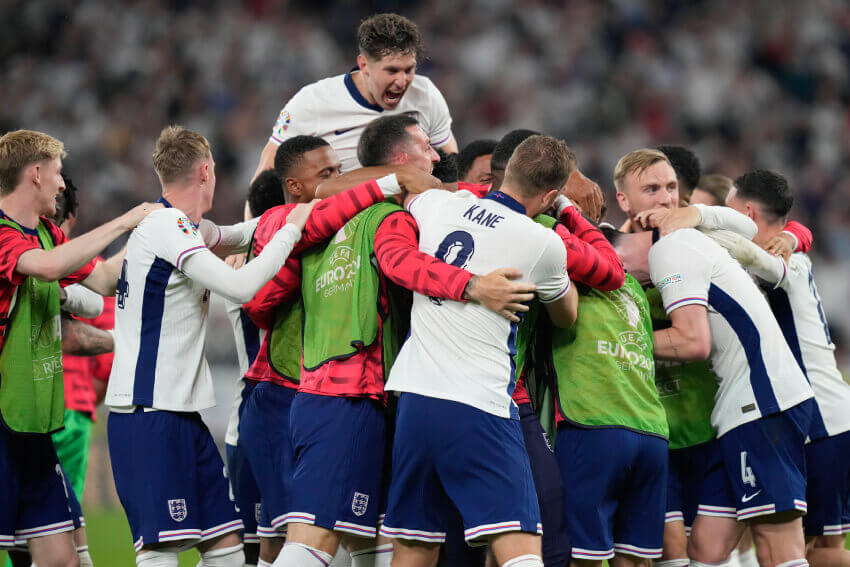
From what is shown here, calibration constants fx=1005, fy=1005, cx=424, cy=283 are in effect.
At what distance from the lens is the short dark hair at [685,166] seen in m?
6.41

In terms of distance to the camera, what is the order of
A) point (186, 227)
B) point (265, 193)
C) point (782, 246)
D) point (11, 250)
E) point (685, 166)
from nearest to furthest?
point (186, 227) → point (11, 250) → point (782, 246) → point (265, 193) → point (685, 166)

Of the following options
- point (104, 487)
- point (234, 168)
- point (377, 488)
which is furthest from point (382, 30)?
point (234, 168)

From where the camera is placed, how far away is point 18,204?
5090 mm

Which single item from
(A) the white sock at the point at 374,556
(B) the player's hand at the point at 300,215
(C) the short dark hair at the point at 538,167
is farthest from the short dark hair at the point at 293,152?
(A) the white sock at the point at 374,556

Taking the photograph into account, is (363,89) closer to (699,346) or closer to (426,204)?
(426,204)

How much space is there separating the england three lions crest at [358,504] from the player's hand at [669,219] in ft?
6.97

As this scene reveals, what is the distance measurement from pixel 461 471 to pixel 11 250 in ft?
7.91

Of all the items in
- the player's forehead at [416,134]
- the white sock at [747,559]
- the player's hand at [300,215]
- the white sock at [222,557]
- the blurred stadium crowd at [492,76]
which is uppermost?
the blurred stadium crowd at [492,76]

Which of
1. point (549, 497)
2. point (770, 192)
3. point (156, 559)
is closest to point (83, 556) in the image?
point (156, 559)

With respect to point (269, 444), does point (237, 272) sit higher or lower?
higher

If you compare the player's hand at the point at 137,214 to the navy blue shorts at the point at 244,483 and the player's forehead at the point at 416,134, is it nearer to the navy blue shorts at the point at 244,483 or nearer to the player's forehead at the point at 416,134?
the navy blue shorts at the point at 244,483

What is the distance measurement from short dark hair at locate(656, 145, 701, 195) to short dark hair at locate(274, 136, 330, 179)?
7.67 ft

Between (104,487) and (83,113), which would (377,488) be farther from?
(83,113)

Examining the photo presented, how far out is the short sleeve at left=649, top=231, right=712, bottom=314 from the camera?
5.12 metres
